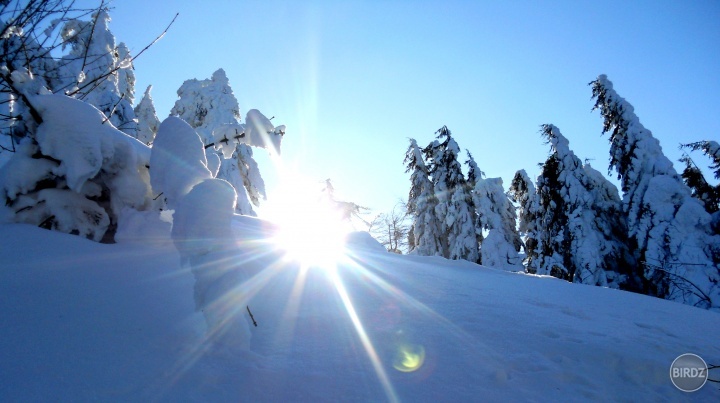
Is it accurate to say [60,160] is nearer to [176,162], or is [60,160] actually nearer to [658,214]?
[176,162]

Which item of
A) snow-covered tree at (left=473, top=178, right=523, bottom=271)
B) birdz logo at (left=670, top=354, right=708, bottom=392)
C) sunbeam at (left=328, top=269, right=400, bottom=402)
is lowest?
sunbeam at (left=328, top=269, right=400, bottom=402)

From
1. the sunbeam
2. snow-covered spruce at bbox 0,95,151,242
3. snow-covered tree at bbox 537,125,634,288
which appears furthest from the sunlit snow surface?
snow-covered tree at bbox 537,125,634,288

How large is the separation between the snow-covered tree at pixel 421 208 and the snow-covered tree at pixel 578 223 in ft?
19.1

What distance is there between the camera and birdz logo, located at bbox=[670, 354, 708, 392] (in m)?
2.21

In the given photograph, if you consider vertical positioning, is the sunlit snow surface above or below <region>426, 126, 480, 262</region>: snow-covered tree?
below

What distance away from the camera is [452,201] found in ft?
62.6

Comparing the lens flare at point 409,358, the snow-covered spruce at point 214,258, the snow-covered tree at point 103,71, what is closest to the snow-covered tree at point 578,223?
the lens flare at point 409,358

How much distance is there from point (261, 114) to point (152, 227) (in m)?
1.84

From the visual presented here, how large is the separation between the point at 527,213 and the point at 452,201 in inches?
146

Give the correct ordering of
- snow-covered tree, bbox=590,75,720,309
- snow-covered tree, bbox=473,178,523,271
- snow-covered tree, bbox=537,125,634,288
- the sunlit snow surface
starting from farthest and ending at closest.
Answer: snow-covered tree, bbox=473,178,523,271 < snow-covered tree, bbox=537,125,634,288 < snow-covered tree, bbox=590,75,720,309 < the sunlit snow surface

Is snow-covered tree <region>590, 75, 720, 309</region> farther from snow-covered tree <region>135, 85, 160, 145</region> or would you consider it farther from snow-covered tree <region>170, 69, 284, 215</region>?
snow-covered tree <region>135, 85, 160, 145</region>

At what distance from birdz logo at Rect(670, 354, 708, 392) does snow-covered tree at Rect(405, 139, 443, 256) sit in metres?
17.6

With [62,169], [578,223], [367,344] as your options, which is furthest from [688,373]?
[578,223]

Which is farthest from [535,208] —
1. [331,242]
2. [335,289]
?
[335,289]
